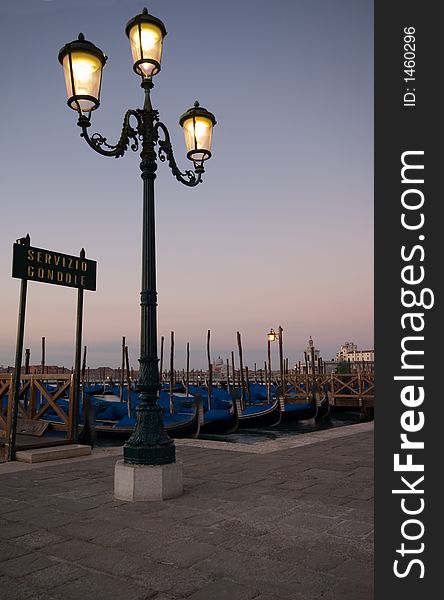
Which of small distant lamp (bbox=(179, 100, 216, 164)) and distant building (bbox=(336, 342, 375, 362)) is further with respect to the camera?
distant building (bbox=(336, 342, 375, 362))

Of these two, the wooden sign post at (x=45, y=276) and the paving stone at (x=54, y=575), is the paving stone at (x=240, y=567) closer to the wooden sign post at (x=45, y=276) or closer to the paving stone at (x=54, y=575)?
the paving stone at (x=54, y=575)

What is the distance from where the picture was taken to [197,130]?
18.3ft

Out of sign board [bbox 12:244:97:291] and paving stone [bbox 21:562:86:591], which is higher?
sign board [bbox 12:244:97:291]

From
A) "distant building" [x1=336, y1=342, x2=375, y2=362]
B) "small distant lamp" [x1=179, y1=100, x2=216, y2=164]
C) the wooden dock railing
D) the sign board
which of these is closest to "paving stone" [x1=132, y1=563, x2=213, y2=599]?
"small distant lamp" [x1=179, y1=100, x2=216, y2=164]

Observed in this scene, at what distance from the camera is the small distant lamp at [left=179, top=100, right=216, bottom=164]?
5570mm

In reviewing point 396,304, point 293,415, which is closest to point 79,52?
point 396,304

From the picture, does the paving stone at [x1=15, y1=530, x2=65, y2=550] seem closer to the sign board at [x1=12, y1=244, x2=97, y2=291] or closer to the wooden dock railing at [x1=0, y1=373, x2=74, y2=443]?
the wooden dock railing at [x1=0, y1=373, x2=74, y2=443]

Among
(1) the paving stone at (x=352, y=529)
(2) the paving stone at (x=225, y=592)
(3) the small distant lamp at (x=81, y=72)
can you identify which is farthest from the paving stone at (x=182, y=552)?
(3) the small distant lamp at (x=81, y=72)

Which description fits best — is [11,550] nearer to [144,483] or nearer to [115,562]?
[115,562]

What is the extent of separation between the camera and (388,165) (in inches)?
78.3

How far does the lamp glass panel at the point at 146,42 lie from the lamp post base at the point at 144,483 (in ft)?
13.0

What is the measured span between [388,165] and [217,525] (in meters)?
2.95

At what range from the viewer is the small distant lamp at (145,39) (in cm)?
481

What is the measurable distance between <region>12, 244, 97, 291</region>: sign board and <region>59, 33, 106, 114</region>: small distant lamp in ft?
10.3
